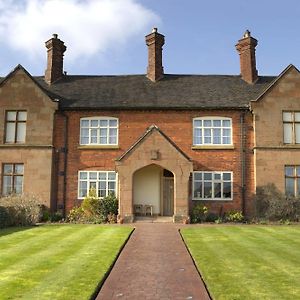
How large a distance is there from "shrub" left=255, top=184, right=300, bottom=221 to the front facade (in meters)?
0.63

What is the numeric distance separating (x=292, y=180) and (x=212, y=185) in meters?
4.74

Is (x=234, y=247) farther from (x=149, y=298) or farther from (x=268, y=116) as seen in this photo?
(x=268, y=116)

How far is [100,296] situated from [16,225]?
1362cm

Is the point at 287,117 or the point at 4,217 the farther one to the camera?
the point at 287,117

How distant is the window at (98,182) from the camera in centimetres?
2577

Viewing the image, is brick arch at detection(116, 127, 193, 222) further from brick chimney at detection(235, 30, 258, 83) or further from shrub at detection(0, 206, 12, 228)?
brick chimney at detection(235, 30, 258, 83)

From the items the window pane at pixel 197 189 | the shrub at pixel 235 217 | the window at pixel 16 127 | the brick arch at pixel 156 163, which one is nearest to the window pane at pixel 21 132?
the window at pixel 16 127

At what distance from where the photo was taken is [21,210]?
20859 millimetres

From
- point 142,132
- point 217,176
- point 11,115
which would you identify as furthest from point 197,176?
point 11,115

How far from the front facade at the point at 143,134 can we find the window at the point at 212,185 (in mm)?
61

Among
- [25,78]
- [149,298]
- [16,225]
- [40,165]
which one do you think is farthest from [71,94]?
[149,298]

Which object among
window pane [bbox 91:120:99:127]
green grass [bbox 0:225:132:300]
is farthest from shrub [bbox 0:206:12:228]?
window pane [bbox 91:120:99:127]

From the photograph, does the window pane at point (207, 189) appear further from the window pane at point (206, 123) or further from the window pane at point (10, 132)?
the window pane at point (10, 132)

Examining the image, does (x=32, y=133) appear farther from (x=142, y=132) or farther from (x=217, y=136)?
(x=217, y=136)
